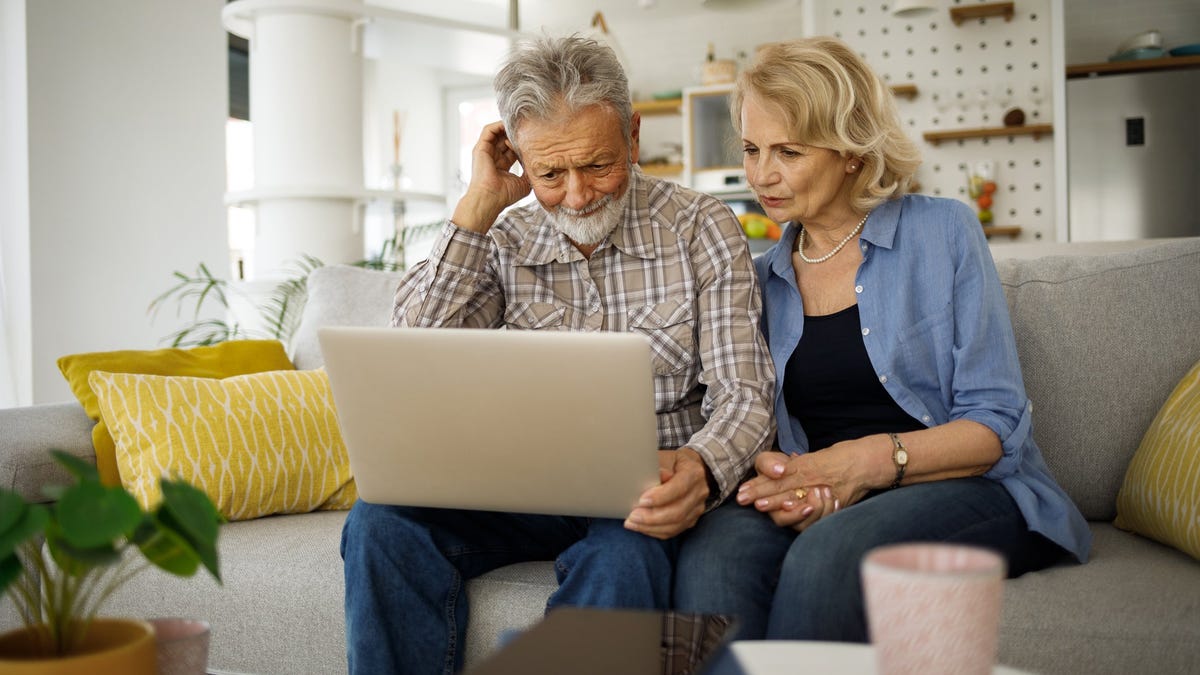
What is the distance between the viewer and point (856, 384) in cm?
159

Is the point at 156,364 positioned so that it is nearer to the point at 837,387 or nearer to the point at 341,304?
the point at 341,304

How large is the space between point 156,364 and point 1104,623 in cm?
170

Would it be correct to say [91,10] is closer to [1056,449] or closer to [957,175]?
[957,175]

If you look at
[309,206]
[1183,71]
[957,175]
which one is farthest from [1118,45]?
[309,206]

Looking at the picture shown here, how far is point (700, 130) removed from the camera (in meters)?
6.96

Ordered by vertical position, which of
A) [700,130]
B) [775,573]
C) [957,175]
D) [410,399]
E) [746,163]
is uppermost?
[700,130]

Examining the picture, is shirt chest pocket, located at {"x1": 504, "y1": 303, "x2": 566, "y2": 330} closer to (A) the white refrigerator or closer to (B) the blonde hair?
(B) the blonde hair

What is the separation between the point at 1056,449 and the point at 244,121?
5845 mm

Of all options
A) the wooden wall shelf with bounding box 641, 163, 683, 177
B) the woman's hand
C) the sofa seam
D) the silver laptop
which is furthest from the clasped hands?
the wooden wall shelf with bounding box 641, 163, 683, 177

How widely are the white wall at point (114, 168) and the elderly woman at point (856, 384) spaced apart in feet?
13.7

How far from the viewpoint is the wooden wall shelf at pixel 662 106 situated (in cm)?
716

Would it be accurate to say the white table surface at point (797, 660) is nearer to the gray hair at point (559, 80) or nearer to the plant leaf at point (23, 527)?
the plant leaf at point (23, 527)

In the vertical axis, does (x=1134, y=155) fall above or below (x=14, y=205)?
above

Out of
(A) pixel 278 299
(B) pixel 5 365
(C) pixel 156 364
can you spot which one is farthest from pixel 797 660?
(B) pixel 5 365
